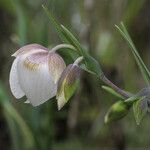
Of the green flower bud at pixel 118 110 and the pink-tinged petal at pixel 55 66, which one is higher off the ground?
the pink-tinged petal at pixel 55 66

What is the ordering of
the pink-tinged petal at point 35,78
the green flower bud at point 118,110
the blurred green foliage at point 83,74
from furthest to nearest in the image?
the blurred green foliage at point 83,74
the green flower bud at point 118,110
the pink-tinged petal at point 35,78

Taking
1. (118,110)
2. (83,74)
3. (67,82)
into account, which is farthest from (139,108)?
(83,74)

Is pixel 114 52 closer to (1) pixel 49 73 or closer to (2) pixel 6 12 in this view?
(2) pixel 6 12

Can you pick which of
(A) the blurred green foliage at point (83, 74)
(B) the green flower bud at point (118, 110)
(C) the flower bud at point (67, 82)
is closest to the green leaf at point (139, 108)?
(B) the green flower bud at point (118, 110)

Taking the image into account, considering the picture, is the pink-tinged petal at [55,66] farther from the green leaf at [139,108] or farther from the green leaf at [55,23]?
the green leaf at [139,108]

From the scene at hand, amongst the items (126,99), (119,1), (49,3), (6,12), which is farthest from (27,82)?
(6,12)

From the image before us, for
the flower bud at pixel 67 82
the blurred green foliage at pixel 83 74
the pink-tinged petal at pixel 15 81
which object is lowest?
the blurred green foliage at pixel 83 74

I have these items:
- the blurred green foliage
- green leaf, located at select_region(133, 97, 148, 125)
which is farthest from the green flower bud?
the blurred green foliage
